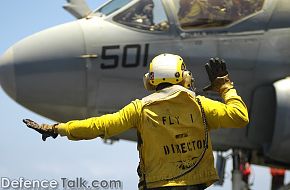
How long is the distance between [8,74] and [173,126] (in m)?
3.75

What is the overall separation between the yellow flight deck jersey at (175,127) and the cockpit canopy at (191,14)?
360 cm

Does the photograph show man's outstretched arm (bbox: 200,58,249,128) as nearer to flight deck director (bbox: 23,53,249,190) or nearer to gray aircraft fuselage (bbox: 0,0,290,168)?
flight deck director (bbox: 23,53,249,190)

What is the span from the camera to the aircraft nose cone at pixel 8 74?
21.2 ft

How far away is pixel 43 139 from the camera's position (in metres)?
3.11

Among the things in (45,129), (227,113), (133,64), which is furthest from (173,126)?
(133,64)

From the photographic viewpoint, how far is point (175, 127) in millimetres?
3168

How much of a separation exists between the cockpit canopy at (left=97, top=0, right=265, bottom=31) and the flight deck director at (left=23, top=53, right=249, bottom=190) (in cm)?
355

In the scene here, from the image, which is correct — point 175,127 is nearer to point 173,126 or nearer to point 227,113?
point 173,126

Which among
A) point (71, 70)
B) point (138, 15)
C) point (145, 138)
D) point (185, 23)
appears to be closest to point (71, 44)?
point (71, 70)

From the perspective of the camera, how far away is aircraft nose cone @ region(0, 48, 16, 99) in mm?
6449

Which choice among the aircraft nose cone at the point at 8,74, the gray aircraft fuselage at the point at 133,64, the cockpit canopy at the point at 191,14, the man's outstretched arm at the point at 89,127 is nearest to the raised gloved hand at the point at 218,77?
the man's outstretched arm at the point at 89,127

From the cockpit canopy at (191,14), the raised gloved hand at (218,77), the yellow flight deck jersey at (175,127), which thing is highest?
the raised gloved hand at (218,77)

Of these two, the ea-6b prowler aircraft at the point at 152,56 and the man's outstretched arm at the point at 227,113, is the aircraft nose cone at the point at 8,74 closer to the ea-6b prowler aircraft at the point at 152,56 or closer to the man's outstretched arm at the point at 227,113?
the ea-6b prowler aircraft at the point at 152,56

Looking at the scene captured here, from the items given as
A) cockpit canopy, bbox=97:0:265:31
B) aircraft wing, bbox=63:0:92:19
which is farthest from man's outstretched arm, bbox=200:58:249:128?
aircraft wing, bbox=63:0:92:19
